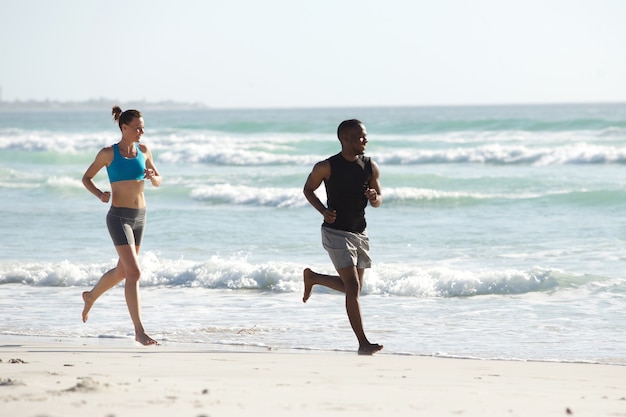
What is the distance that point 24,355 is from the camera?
6637 mm

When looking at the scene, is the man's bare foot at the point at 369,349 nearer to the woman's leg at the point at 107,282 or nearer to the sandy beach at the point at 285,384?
the sandy beach at the point at 285,384

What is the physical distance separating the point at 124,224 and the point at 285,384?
221 cm

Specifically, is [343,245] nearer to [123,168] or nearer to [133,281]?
[133,281]

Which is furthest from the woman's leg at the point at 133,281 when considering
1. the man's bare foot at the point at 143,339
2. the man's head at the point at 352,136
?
the man's head at the point at 352,136

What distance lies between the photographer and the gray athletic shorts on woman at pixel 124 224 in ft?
23.1

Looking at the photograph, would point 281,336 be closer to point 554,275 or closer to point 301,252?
point 554,275

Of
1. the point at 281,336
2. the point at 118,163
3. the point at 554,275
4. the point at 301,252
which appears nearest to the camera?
the point at 118,163

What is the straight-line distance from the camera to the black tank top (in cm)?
679

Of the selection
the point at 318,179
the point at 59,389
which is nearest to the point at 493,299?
the point at 318,179

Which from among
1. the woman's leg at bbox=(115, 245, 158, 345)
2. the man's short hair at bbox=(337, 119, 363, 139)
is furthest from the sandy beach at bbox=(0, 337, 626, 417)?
the man's short hair at bbox=(337, 119, 363, 139)

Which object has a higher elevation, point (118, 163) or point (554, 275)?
point (118, 163)

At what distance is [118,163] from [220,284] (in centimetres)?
380

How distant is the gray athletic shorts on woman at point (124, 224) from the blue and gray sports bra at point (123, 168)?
8.7 inches

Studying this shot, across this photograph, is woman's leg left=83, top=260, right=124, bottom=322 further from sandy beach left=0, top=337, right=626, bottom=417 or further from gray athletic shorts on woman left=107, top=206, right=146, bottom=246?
sandy beach left=0, top=337, right=626, bottom=417
